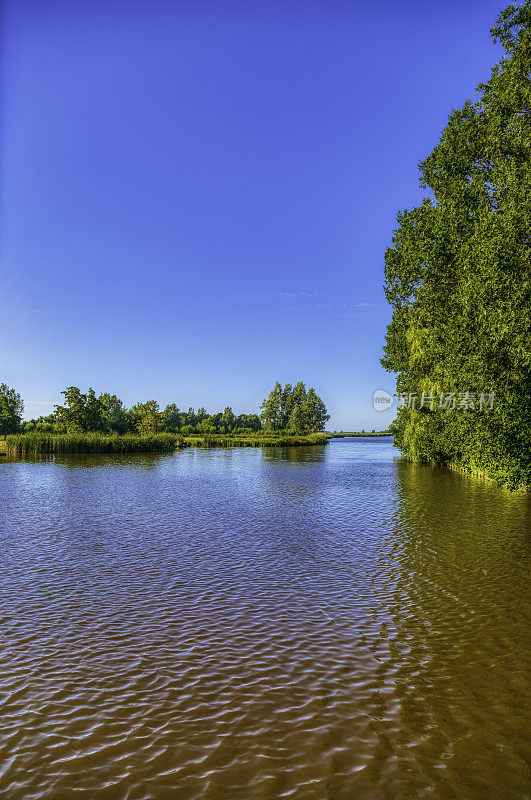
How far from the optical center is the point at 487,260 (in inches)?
714

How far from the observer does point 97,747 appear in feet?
16.4

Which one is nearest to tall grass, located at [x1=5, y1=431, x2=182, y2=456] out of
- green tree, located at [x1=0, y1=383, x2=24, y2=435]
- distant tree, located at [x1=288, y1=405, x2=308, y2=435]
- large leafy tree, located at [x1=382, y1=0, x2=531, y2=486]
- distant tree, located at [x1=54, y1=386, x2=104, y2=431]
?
distant tree, located at [x1=54, y1=386, x2=104, y2=431]

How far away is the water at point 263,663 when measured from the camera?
4660 mm

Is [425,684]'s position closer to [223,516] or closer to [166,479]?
[223,516]

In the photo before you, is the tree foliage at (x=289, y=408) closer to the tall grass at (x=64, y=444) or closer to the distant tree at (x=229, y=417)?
the distant tree at (x=229, y=417)

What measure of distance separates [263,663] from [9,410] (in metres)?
92.3

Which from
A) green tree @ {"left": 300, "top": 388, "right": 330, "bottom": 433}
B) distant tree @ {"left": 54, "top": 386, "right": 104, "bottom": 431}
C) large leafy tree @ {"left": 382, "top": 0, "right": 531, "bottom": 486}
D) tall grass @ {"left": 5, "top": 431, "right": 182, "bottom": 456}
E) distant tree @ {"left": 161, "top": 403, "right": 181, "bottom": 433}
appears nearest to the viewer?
large leafy tree @ {"left": 382, "top": 0, "right": 531, "bottom": 486}

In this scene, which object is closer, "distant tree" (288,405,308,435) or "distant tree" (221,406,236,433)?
"distant tree" (288,405,308,435)

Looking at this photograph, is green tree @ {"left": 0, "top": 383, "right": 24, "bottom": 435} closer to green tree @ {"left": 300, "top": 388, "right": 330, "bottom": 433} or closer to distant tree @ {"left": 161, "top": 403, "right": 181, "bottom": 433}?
distant tree @ {"left": 161, "top": 403, "right": 181, "bottom": 433}

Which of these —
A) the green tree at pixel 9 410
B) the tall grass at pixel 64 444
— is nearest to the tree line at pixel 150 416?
the green tree at pixel 9 410

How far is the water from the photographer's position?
4660mm

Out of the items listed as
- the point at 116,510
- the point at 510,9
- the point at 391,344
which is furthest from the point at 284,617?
the point at 391,344

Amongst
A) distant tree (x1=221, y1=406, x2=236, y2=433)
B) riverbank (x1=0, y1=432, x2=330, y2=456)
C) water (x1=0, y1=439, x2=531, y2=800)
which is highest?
distant tree (x1=221, y1=406, x2=236, y2=433)

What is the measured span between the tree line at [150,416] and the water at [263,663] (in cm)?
6141
